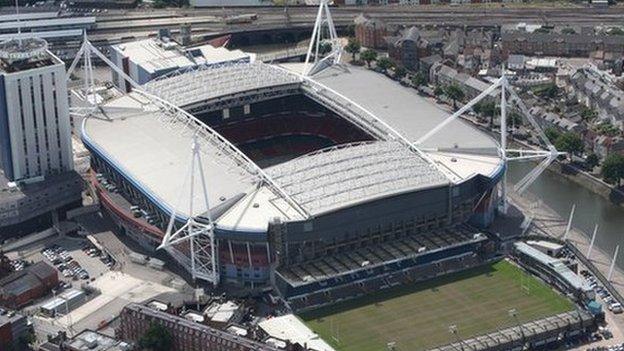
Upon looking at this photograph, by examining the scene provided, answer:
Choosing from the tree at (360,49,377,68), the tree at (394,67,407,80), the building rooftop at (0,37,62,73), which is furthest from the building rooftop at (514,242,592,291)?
the tree at (360,49,377,68)

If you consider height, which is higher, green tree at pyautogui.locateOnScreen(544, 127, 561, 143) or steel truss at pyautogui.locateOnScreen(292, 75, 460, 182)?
steel truss at pyautogui.locateOnScreen(292, 75, 460, 182)

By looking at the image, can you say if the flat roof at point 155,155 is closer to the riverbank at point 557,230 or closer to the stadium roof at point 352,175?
the stadium roof at point 352,175

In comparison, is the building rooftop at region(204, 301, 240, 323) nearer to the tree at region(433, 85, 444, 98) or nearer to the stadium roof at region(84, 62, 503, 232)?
the stadium roof at region(84, 62, 503, 232)

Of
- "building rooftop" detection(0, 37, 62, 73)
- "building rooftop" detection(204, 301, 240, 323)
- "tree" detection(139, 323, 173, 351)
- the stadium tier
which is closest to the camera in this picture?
"tree" detection(139, 323, 173, 351)

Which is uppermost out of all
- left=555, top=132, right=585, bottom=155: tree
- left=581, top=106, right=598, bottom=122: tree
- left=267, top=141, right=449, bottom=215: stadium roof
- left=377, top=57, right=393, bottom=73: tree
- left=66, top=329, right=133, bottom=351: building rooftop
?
left=267, top=141, right=449, bottom=215: stadium roof

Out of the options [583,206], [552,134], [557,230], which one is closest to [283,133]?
[552,134]

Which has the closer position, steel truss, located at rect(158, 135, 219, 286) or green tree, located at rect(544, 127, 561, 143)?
steel truss, located at rect(158, 135, 219, 286)
